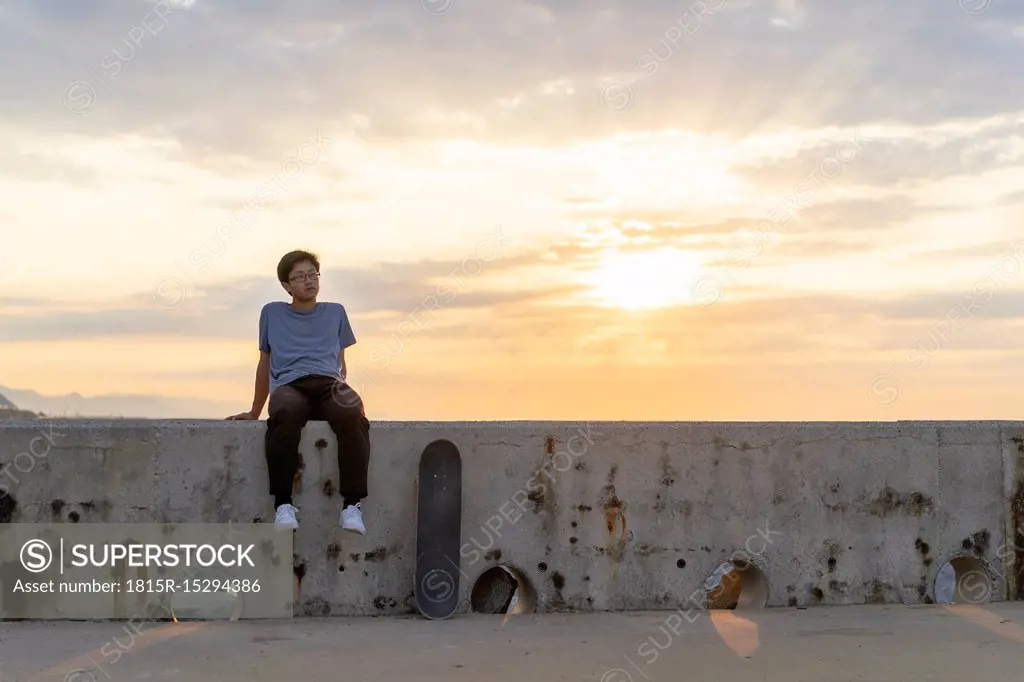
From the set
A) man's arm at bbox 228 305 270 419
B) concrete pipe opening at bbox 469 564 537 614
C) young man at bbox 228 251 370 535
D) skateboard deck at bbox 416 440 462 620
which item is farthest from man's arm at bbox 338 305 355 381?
concrete pipe opening at bbox 469 564 537 614

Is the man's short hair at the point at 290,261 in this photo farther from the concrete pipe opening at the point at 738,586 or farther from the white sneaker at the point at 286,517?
the concrete pipe opening at the point at 738,586

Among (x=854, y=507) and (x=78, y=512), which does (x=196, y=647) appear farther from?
(x=854, y=507)

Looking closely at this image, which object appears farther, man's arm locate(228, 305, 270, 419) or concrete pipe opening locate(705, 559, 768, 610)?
man's arm locate(228, 305, 270, 419)

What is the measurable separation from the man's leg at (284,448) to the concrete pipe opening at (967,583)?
3543 millimetres

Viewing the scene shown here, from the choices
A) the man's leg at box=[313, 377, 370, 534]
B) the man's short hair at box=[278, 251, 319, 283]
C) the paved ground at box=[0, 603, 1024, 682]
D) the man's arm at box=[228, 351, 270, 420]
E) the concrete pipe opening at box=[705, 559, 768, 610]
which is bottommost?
the paved ground at box=[0, 603, 1024, 682]

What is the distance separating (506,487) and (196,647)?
5.81ft

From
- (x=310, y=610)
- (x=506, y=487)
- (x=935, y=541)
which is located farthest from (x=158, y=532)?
(x=935, y=541)

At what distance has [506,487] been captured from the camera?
5820mm

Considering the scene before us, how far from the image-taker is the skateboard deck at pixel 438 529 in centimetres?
563

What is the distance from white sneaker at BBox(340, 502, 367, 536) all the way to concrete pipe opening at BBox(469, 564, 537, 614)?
0.72 meters

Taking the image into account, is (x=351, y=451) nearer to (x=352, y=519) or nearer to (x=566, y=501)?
(x=352, y=519)

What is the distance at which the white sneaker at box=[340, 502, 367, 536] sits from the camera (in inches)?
215

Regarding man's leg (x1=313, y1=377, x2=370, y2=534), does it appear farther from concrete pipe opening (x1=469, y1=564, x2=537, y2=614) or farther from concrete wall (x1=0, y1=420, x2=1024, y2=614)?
concrete pipe opening (x1=469, y1=564, x2=537, y2=614)

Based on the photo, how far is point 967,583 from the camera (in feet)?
20.3
